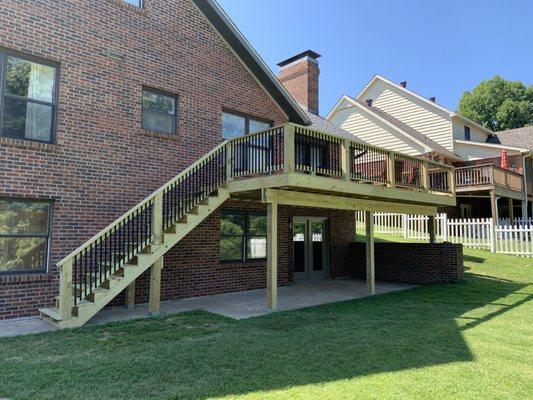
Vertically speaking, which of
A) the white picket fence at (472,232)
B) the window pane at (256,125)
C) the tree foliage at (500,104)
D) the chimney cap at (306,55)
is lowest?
the white picket fence at (472,232)

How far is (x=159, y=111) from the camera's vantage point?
9.95m

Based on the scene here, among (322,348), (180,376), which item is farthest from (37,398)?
(322,348)

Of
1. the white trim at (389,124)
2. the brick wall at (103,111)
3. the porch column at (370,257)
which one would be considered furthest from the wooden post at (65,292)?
the white trim at (389,124)

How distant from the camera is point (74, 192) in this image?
8.30 metres

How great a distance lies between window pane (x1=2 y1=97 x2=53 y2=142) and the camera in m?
7.71

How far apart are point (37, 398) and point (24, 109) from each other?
5810mm

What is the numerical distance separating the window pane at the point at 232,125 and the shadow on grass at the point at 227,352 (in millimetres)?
5294

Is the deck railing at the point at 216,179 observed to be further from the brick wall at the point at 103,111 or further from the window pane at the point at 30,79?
the window pane at the point at 30,79

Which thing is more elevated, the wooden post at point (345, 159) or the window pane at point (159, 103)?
the window pane at point (159, 103)

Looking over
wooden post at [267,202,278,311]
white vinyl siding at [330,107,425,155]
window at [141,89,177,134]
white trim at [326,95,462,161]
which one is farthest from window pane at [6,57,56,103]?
white trim at [326,95,462,161]

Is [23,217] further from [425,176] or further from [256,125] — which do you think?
[425,176]

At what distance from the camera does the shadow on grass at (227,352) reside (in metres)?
4.49

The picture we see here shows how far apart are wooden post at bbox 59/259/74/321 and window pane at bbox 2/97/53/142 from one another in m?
2.92

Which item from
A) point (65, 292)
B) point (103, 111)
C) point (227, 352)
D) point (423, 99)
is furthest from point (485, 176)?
point (65, 292)
